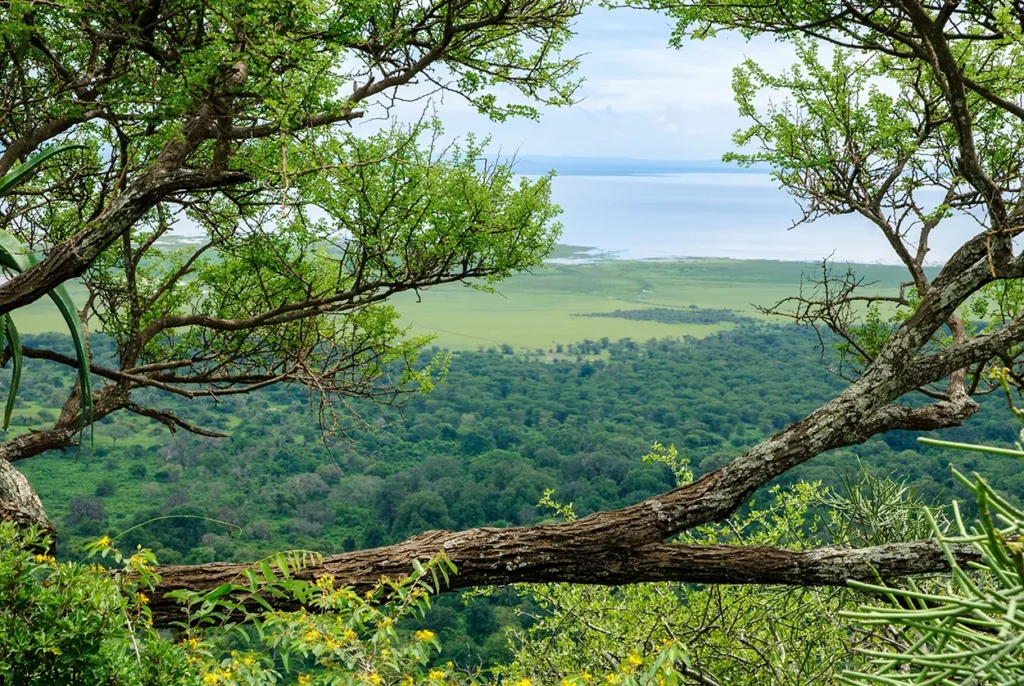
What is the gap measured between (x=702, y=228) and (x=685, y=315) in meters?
48.4

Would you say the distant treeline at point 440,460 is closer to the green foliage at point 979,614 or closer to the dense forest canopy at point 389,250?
the dense forest canopy at point 389,250

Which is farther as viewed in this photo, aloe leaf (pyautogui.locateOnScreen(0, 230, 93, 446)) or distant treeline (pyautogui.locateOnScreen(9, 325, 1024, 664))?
distant treeline (pyautogui.locateOnScreen(9, 325, 1024, 664))

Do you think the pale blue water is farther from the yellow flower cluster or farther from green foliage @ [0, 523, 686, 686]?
the yellow flower cluster

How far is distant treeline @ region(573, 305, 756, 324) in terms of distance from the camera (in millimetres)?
45688

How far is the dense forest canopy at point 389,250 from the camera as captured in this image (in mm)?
2979

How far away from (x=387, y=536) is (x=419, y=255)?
14.8 metres

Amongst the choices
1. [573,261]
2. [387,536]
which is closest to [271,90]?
[387,536]

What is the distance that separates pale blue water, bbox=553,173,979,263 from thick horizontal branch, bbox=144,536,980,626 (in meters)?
34.0

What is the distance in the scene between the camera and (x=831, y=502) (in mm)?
5199

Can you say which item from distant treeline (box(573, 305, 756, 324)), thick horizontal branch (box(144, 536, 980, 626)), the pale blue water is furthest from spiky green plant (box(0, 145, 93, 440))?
distant treeline (box(573, 305, 756, 324))

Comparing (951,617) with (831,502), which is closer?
(951,617)

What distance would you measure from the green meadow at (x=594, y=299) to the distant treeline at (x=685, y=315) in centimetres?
51

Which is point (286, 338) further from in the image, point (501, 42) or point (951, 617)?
point (951, 617)

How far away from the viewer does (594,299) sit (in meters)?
63.4
